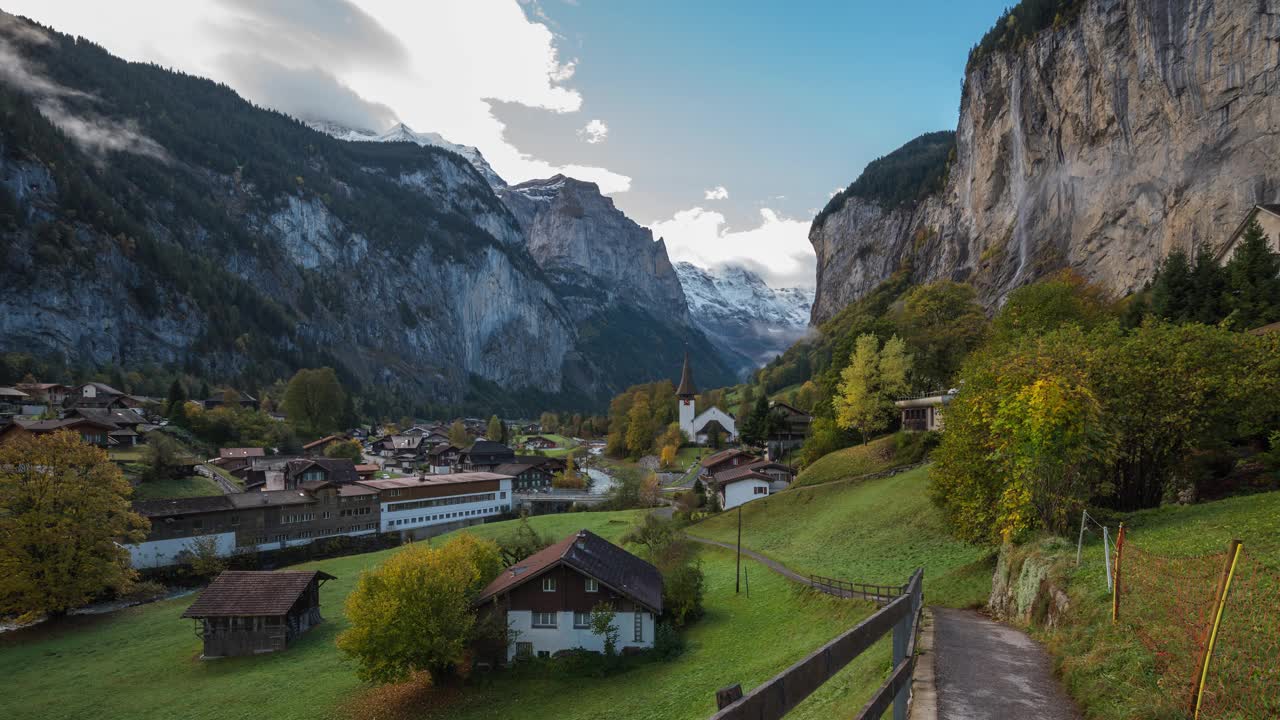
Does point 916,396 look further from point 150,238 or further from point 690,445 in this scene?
point 150,238

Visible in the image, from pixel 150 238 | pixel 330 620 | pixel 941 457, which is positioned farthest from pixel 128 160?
pixel 941 457

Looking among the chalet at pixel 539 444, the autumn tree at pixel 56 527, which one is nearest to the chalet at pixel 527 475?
the chalet at pixel 539 444

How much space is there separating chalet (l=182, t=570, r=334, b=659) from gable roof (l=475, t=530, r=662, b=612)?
13.4 meters

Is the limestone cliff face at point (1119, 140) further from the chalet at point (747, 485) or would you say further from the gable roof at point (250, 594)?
the gable roof at point (250, 594)

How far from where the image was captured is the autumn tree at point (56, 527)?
120ft

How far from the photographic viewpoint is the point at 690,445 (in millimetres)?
102750

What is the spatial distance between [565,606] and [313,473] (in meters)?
48.1

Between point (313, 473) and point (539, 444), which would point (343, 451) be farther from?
point (539, 444)

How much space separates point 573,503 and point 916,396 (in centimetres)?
4442

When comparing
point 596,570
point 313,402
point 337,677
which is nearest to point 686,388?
point 313,402

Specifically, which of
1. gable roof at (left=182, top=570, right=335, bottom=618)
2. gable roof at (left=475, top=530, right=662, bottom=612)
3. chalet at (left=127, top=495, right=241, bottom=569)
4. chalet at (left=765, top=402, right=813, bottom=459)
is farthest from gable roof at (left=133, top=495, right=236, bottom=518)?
chalet at (left=765, top=402, right=813, bottom=459)

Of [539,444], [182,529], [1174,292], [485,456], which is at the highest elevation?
[1174,292]

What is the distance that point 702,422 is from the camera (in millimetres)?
104812

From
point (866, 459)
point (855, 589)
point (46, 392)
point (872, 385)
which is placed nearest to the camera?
point (855, 589)
